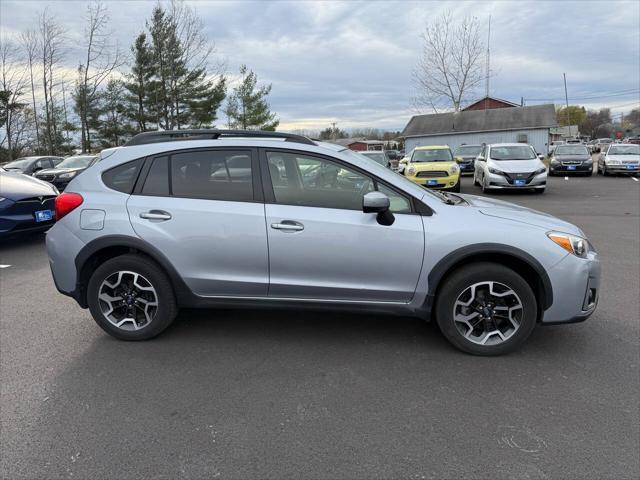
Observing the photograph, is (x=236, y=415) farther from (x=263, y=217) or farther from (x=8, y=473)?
(x=263, y=217)

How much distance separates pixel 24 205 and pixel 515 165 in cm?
1290

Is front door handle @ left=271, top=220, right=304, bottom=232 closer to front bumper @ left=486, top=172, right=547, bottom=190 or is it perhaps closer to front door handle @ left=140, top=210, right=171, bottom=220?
front door handle @ left=140, top=210, right=171, bottom=220

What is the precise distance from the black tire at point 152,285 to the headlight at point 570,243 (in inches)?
116

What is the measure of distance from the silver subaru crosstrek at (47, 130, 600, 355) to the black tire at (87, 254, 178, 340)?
0.03 ft

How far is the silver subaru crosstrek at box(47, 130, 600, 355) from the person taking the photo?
→ 11.5ft

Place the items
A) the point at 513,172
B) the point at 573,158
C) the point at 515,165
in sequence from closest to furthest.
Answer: the point at 513,172, the point at 515,165, the point at 573,158

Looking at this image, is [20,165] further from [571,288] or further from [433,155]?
[571,288]

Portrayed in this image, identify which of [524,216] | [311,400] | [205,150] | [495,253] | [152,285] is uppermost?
[205,150]

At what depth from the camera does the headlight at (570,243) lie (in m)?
3.52

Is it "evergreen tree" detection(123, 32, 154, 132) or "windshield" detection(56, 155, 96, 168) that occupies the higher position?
"evergreen tree" detection(123, 32, 154, 132)

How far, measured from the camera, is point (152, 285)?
12.6 feet

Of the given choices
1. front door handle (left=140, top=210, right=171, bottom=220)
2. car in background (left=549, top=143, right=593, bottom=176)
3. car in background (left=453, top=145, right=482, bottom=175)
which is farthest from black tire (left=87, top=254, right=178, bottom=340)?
car in background (left=549, top=143, right=593, bottom=176)

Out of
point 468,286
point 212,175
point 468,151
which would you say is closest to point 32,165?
point 212,175

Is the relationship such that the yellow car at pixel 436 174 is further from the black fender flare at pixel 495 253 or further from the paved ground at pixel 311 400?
the black fender flare at pixel 495 253
